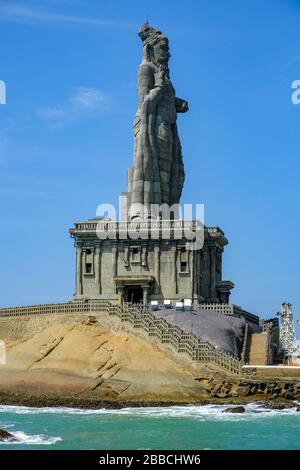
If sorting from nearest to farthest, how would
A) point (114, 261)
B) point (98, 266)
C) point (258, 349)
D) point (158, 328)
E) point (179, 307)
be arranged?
→ point (158, 328), point (258, 349), point (179, 307), point (114, 261), point (98, 266)

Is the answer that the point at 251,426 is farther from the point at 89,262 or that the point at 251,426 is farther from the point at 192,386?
the point at 89,262

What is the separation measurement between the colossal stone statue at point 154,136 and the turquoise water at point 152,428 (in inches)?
924

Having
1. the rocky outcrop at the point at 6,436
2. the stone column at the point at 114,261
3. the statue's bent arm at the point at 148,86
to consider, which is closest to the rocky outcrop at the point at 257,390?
the rocky outcrop at the point at 6,436

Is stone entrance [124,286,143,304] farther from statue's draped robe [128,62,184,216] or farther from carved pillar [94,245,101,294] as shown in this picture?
statue's draped robe [128,62,184,216]

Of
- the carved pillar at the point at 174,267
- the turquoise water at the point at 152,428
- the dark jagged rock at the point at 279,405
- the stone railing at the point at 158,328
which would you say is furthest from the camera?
the carved pillar at the point at 174,267

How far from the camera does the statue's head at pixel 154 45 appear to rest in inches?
2877

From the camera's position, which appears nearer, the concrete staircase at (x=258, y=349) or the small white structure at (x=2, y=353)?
the small white structure at (x=2, y=353)

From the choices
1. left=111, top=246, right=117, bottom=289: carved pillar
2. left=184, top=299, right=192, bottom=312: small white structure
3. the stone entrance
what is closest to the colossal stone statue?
left=111, top=246, right=117, bottom=289: carved pillar

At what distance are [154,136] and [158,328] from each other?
18196mm

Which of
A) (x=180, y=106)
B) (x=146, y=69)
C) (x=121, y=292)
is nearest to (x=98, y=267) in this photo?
(x=121, y=292)

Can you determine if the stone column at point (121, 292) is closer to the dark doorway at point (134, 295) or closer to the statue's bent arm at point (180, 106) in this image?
the dark doorway at point (134, 295)

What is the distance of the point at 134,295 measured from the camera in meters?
70.0

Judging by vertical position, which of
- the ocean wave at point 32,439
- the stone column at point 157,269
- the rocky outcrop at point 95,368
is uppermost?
the stone column at point 157,269

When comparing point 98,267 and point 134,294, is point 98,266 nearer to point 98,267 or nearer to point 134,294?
point 98,267
